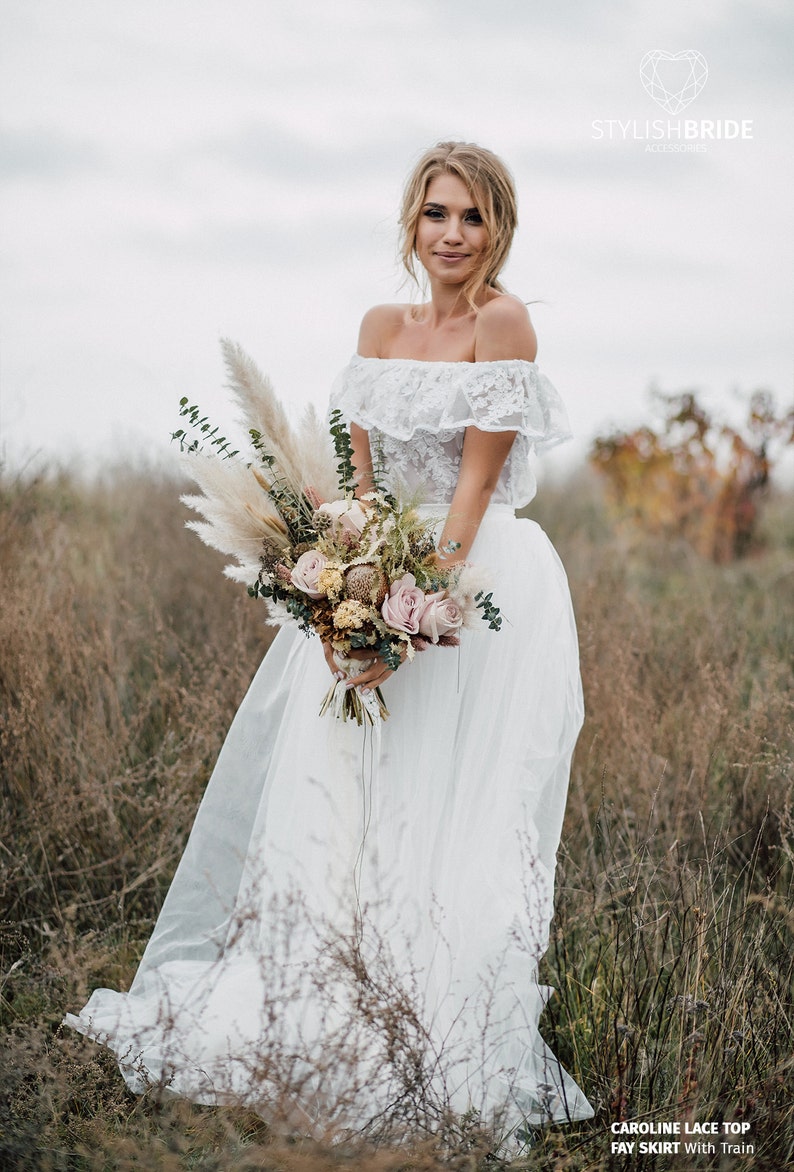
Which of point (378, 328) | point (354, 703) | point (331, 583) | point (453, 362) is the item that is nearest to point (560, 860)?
point (354, 703)

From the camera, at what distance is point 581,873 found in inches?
127

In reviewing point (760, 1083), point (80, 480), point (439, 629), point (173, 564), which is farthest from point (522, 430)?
point (80, 480)

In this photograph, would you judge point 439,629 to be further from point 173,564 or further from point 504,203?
point 173,564

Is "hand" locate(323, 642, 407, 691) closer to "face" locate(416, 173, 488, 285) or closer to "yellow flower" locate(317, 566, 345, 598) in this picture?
"yellow flower" locate(317, 566, 345, 598)

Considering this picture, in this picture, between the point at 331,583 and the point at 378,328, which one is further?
the point at 378,328

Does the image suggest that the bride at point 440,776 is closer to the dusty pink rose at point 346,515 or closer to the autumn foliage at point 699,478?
the dusty pink rose at point 346,515

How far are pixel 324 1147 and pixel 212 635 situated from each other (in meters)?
3.01

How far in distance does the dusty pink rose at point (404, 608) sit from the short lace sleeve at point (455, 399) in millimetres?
553

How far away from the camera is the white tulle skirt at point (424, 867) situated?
8.14 ft

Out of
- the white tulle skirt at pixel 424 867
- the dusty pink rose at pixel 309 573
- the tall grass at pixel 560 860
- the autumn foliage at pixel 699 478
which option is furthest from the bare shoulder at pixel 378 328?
the autumn foliage at pixel 699 478

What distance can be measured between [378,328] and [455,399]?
55 centimetres

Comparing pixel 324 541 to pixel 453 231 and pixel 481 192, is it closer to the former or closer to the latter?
pixel 453 231

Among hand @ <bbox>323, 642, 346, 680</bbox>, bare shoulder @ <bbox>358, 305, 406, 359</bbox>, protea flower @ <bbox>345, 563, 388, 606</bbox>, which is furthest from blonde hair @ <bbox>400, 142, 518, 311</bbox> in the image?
hand @ <bbox>323, 642, 346, 680</bbox>

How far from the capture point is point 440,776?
2.71 meters
